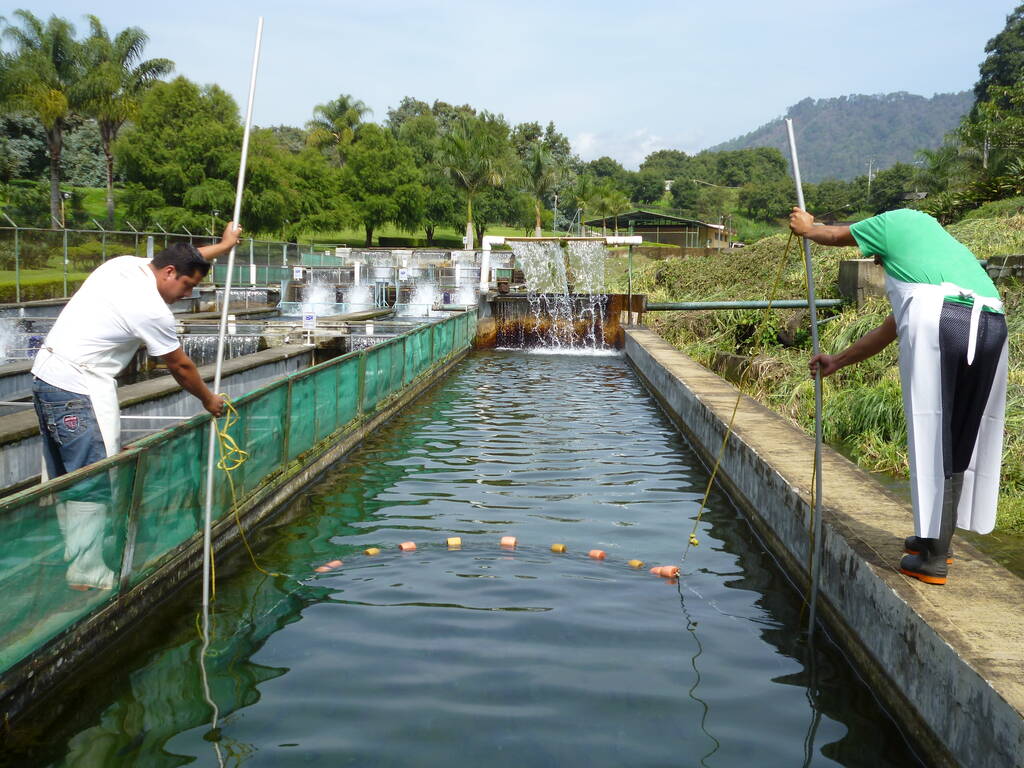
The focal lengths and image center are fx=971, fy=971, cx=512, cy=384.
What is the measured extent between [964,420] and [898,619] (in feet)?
3.53

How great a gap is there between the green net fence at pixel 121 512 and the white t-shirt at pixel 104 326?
601 millimetres

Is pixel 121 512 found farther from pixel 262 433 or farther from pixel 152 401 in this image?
pixel 152 401

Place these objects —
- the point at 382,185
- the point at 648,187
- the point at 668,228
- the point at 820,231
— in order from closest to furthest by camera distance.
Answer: the point at 820,231, the point at 382,185, the point at 668,228, the point at 648,187

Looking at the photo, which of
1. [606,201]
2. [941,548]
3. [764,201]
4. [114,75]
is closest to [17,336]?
[941,548]

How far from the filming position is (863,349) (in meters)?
5.70

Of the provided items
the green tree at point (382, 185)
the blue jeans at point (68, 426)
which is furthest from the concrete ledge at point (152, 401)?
the green tree at point (382, 185)

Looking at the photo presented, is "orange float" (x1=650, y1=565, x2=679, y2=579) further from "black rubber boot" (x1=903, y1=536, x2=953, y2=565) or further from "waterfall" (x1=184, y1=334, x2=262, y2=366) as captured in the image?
"waterfall" (x1=184, y1=334, x2=262, y2=366)

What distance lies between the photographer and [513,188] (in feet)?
350

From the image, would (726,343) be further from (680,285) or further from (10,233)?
(10,233)

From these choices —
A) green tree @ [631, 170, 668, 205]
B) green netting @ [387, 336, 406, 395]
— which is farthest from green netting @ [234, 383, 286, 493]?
green tree @ [631, 170, 668, 205]

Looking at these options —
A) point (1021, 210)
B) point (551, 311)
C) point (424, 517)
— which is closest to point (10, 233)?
point (551, 311)

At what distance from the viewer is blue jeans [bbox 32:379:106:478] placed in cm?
572

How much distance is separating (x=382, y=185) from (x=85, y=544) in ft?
271

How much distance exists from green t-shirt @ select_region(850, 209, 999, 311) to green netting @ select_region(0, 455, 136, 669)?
4349 millimetres
